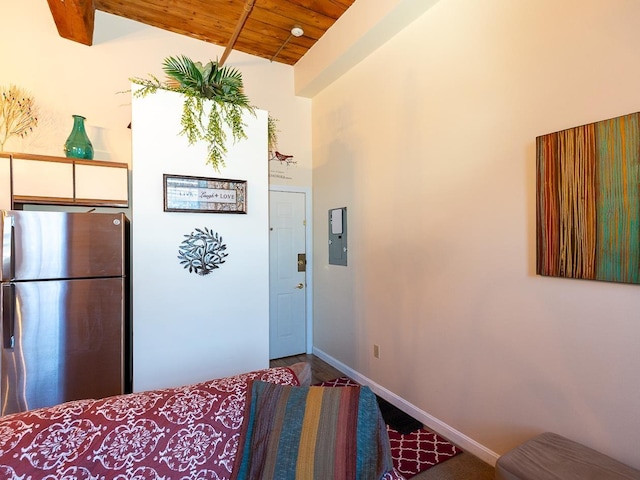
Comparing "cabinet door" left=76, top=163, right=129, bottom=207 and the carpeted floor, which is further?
"cabinet door" left=76, top=163, right=129, bottom=207

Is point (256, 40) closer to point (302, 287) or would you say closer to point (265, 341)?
point (302, 287)

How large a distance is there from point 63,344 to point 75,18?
2627 millimetres

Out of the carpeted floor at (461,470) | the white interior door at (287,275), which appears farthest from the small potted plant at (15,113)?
the carpeted floor at (461,470)

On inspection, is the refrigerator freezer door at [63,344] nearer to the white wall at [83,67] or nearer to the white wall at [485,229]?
the white wall at [83,67]

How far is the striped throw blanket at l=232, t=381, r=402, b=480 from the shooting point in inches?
40.4

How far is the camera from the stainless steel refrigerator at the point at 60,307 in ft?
6.33

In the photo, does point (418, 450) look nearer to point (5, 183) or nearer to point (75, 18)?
point (5, 183)

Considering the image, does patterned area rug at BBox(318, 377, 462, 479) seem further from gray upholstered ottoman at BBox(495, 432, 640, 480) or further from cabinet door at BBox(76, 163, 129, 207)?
cabinet door at BBox(76, 163, 129, 207)

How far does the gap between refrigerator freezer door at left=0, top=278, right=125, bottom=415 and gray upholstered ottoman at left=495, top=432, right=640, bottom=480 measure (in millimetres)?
2373

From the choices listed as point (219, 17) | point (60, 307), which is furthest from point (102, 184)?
point (219, 17)

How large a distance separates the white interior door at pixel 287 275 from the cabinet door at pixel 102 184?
165cm

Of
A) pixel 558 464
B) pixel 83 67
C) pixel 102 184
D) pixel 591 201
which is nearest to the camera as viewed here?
pixel 558 464

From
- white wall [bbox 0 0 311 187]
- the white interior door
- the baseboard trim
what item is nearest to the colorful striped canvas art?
the baseboard trim

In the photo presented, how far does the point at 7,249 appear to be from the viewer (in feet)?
6.23
